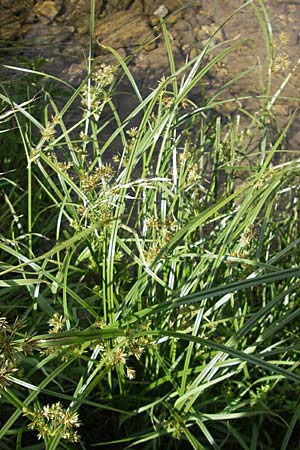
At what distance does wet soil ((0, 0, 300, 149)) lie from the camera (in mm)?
2605

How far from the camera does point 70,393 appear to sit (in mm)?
1281

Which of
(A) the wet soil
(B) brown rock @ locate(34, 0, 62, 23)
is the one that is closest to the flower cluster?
(A) the wet soil

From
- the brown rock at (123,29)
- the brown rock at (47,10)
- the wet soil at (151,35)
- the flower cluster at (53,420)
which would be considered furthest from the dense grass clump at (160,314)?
the brown rock at (47,10)

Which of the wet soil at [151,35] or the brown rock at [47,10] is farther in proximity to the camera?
the brown rock at [47,10]

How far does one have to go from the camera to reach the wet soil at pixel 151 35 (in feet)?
8.55

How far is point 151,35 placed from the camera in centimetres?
269

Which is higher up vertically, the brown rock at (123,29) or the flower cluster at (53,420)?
the flower cluster at (53,420)

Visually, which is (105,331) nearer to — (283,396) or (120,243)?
(120,243)

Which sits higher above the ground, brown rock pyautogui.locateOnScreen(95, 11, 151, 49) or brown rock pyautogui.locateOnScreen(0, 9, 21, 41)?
brown rock pyautogui.locateOnScreen(0, 9, 21, 41)

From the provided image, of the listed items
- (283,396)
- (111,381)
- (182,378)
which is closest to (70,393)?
(111,381)

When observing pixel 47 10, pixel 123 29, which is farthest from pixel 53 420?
pixel 47 10

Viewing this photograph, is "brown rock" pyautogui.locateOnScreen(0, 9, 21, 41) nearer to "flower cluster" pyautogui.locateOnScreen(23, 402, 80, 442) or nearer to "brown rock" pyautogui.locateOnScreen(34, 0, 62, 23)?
"brown rock" pyautogui.locateOnScreen(34, 0, 62, 23)

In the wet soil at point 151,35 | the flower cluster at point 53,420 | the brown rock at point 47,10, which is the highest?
the flower cluster at point 53,420

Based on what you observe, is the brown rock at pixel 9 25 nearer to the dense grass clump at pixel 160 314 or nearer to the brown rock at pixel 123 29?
the brown rock at pixel 123 29
